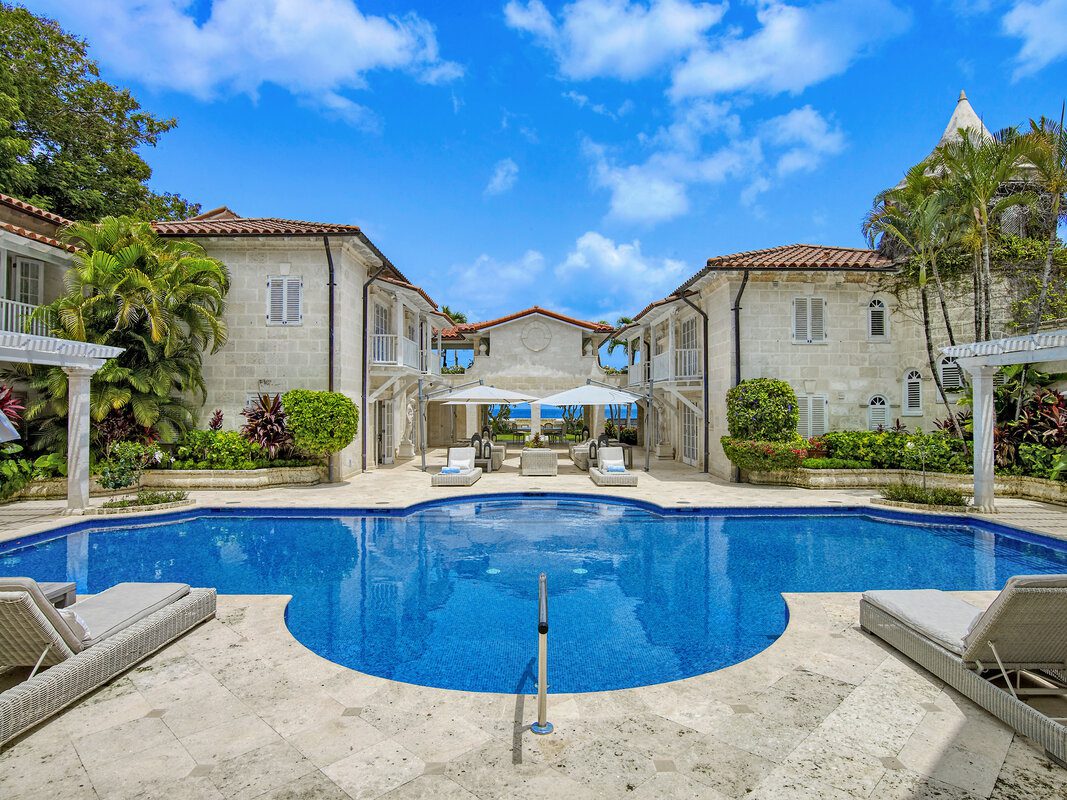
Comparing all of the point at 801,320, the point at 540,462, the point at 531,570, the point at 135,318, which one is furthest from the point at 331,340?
the point at 801,320

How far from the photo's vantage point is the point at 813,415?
17078 mm

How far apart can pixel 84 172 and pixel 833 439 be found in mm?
28346

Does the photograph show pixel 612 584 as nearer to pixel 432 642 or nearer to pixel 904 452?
pixel 432 642

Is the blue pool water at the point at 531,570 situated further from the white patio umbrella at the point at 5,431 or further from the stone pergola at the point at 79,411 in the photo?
the white patio umbrella at the point at 5,431

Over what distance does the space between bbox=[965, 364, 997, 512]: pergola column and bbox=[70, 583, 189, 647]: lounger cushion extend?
14308mm

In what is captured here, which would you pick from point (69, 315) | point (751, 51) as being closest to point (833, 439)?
point (751, 51)

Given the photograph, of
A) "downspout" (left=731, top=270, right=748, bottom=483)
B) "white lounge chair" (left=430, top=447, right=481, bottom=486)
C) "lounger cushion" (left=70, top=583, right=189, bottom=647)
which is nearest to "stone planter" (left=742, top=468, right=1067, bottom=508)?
"downspout" (left=731, top=270, right=748, bottom=483)

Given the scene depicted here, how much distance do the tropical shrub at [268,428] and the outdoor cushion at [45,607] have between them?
37.1 feet

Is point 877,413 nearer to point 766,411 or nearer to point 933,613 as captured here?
point 766,411

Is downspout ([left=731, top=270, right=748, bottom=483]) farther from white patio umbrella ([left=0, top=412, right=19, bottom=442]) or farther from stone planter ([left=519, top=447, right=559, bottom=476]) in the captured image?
white patio umbrella ([left=0, top=412, right=19, bottom=442])

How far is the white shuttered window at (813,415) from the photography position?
672 inches

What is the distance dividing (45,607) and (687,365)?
1822 centimetres

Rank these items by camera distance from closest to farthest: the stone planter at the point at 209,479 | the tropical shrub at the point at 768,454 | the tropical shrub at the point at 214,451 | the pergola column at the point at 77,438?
1. the pergola column at the point at 77,438
2. the stone planter at the point at 209,479
3. the tropical shrub at the point at 214,451
4. the tropical shrub at the point at 768,454

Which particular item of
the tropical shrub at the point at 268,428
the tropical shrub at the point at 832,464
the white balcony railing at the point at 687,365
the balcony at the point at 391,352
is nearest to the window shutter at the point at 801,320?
the white balcony railing at the point at 687,365
